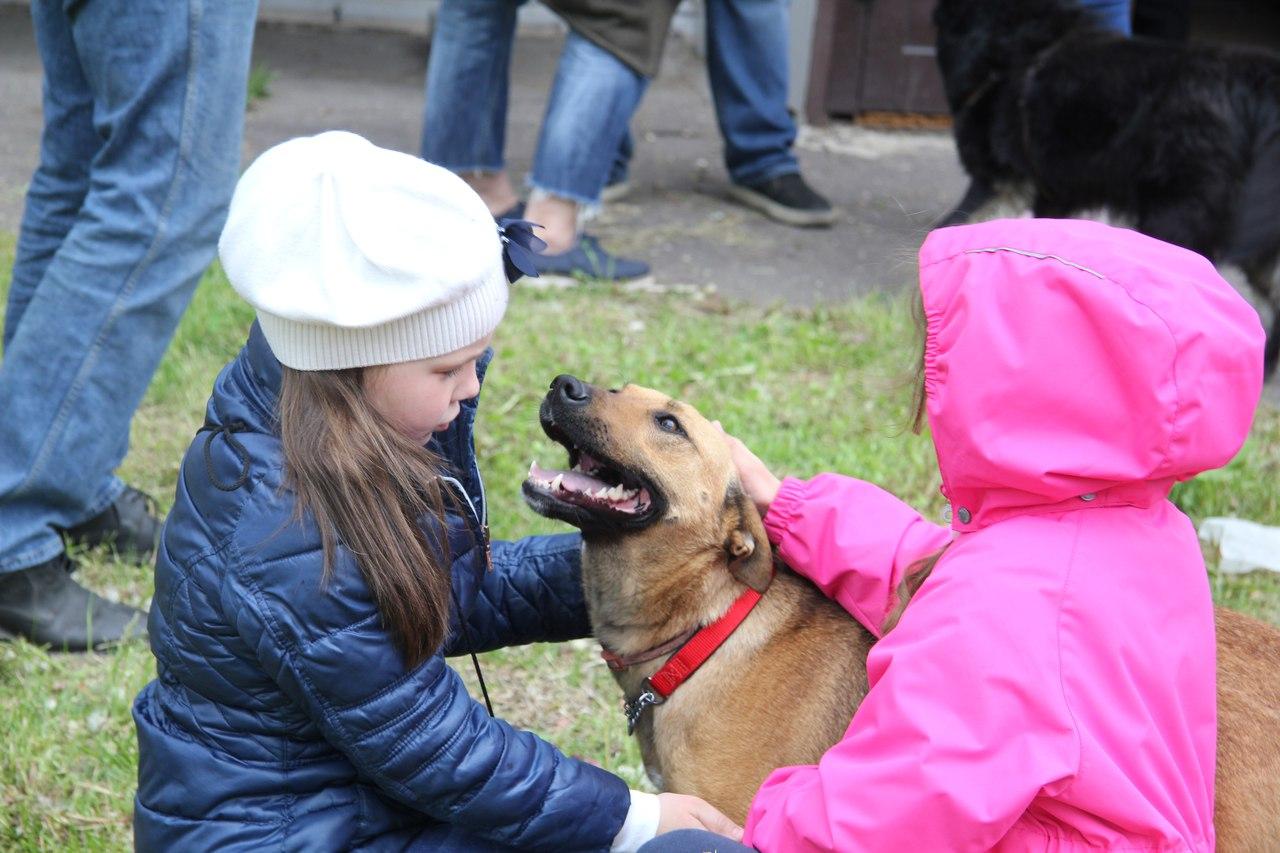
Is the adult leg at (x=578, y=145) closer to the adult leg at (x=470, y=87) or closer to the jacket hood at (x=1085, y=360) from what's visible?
the adult leg at (x=470, y=87)

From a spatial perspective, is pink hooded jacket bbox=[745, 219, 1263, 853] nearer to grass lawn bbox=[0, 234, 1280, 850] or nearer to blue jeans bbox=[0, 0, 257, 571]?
grass lawn bbox=[0, 234, 1280, 850]

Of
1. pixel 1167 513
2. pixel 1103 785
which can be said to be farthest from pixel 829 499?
pixel 1103 785

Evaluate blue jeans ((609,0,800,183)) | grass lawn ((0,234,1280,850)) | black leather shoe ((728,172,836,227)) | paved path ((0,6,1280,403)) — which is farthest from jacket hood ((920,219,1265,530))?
black leather shoe ((728,172,836,227))

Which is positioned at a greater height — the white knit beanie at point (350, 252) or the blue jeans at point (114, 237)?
the white knit beanie at point (350, 252)

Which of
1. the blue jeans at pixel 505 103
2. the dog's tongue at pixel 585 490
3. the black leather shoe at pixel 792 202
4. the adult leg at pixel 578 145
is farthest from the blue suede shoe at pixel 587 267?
the dog's tongue at pixel 585 490

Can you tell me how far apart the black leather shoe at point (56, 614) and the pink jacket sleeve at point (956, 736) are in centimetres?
205

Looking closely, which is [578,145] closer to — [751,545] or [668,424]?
A: [668,424]

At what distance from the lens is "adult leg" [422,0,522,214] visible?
5.77 m

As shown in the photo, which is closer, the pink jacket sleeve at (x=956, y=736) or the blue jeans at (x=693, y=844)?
the pink jacket sleeve at (x=956, y=736)

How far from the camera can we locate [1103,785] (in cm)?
188

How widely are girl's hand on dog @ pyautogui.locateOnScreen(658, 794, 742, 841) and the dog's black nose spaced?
2.63 feet

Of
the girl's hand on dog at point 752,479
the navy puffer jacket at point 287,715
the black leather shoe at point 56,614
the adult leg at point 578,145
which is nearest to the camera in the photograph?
the navy puffer jacket at point 287,715

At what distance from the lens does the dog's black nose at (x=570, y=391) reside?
2672 millimetres

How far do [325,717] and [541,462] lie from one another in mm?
2136
